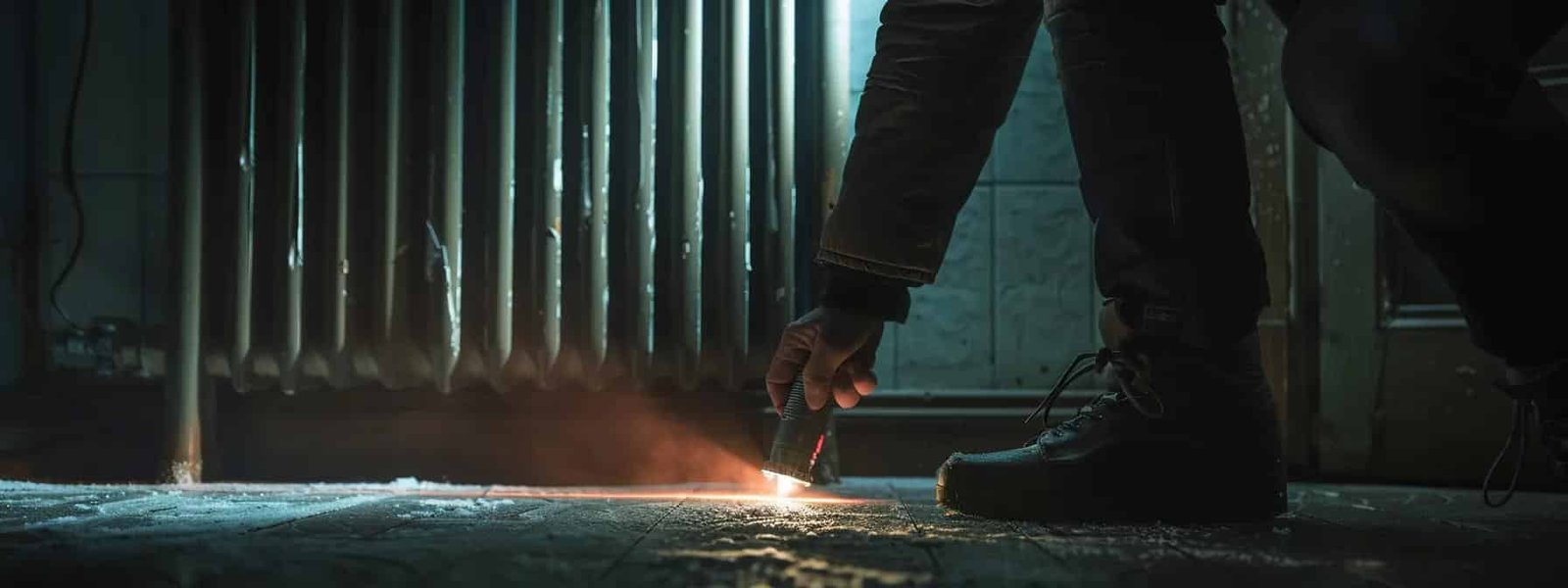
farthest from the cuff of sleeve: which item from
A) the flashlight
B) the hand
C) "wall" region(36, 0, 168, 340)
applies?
"wall" region(36, 0, 168, 340)

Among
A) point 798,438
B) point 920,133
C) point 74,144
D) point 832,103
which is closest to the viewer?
point 920,133

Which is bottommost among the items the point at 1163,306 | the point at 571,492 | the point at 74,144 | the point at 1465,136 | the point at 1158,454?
the point at 571,492

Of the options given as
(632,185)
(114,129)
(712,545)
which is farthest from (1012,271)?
(114,129)

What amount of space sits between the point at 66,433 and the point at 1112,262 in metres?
1.60

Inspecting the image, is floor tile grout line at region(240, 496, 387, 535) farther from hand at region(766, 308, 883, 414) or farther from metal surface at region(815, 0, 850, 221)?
metal surface at region(815, 0, 850, 221)

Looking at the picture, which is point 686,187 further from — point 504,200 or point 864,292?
point 864,292

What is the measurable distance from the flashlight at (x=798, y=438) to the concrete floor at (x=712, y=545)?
12cm

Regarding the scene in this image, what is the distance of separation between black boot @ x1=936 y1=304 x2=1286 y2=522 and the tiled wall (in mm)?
628

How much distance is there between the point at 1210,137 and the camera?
111 centimetres

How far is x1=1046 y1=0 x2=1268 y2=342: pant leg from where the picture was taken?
3.55ft

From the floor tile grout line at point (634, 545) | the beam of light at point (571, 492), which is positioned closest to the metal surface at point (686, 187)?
the beam of light at point (571, 492)

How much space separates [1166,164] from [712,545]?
58 centimetres

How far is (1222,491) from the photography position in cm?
108

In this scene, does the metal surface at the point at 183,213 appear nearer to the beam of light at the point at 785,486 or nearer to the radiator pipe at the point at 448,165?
the radiator pipe at the point at 448,165
